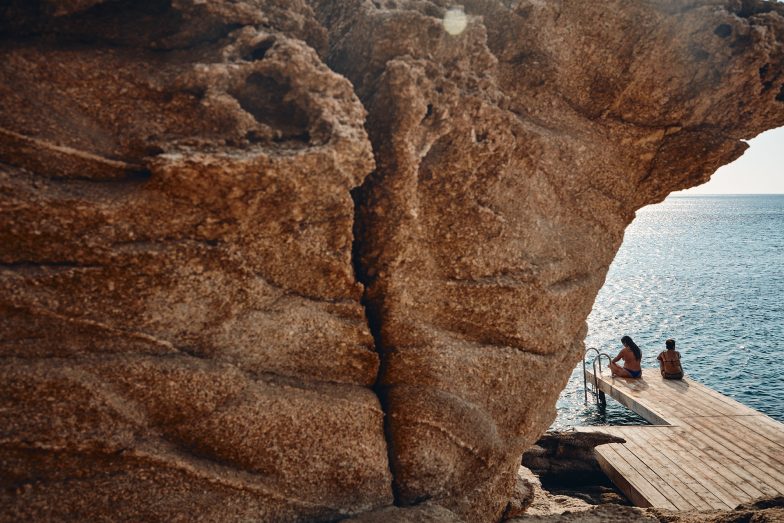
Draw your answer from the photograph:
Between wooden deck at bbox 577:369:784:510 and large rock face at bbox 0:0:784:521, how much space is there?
443 cm

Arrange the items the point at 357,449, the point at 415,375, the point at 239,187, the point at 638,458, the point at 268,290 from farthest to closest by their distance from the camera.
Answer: the point at 638,458
the point at 415,375
the point at 357,449
the point at 268,290
the point at 239,187

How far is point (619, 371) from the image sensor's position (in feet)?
45.6

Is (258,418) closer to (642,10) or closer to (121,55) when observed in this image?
(121,55)

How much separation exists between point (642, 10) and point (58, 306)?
18.1 ft

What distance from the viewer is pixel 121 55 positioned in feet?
11.3

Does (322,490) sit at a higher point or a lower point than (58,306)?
lower

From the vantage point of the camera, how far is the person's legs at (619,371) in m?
13.8

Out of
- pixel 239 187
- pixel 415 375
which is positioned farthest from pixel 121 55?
pixel 415 375

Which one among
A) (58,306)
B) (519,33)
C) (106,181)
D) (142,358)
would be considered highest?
(519,33)

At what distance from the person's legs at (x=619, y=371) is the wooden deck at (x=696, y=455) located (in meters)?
1.68

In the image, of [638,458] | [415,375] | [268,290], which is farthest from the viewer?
[638,458]

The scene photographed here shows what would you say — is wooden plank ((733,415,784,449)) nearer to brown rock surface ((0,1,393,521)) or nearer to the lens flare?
brown rock surface ((0,1,393,521))

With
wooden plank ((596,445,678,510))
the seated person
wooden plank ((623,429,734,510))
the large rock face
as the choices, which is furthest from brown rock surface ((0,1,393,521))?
the seated person

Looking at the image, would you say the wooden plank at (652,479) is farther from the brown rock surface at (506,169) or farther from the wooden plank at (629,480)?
the brown rock surface at (506,169)
